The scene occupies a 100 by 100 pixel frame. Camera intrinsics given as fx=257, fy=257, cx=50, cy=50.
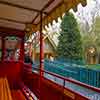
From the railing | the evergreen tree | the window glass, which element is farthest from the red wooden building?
the evergreen tree

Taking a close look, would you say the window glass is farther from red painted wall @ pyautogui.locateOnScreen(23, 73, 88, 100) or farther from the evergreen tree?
the evergreen tree

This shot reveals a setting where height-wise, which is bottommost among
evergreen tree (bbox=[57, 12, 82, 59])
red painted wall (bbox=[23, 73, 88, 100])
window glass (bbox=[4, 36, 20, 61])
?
red painted wall (bbox=[23, 73, 88, 100])

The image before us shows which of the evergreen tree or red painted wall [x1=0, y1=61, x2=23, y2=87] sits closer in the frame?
red painted wall [x1=0, y1=61, x2=23, y2=87]

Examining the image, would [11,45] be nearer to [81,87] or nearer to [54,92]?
[81,87]

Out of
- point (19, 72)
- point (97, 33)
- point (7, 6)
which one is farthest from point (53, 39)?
point (7, 6)

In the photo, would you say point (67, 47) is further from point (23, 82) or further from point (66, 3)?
point (66, 3)

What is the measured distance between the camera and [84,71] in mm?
7746

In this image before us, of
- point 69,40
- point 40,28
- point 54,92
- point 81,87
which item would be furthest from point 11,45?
point 69,40

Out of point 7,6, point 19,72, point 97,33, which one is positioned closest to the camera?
point 7,6

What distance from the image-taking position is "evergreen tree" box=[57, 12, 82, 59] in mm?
29434

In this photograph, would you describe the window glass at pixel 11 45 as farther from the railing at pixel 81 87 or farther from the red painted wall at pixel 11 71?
the railing at pixel 81 87

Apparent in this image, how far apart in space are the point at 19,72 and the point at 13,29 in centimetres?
152

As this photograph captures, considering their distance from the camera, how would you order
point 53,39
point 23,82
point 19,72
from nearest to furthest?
point 23,82 < point 19,72 < point 53,39

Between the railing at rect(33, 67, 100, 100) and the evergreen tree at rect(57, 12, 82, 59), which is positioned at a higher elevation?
the evergreen tree at rect(57, 12, 82, 59)
